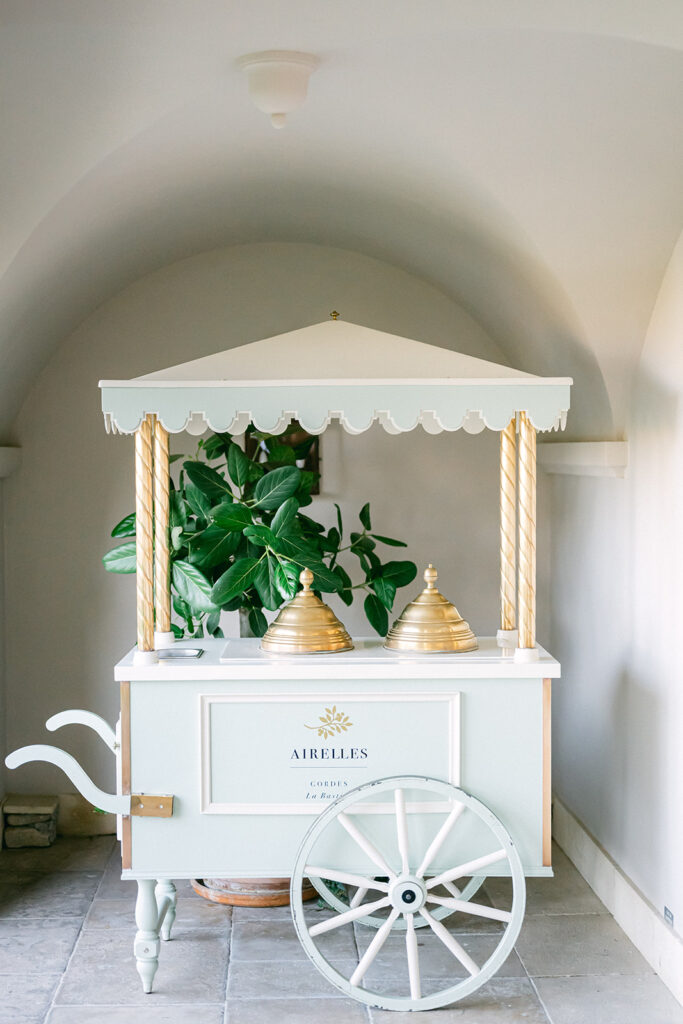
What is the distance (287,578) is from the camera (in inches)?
144

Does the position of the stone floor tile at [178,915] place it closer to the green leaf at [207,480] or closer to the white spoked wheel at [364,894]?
A: the white spoked wheel at [364,894]

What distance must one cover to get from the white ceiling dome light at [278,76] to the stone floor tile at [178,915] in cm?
272

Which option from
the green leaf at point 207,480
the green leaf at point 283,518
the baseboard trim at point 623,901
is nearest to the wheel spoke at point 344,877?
the baseboard trim at point 623,901

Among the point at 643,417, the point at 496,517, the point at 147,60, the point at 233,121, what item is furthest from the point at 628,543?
the point at 147,60

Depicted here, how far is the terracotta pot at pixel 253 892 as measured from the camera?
4.04 metres

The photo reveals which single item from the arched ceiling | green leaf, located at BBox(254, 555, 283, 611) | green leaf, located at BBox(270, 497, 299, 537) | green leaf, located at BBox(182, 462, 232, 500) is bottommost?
green leaf, located at BBox(254, 555, 283, 611)

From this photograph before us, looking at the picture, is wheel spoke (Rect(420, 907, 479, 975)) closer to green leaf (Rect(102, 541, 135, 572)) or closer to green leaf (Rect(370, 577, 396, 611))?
green leaf (Rect(370, 577, 396, 611))

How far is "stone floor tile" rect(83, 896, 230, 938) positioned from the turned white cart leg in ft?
0.23

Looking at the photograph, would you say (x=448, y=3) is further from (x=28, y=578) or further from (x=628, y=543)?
(x=28, y=578)

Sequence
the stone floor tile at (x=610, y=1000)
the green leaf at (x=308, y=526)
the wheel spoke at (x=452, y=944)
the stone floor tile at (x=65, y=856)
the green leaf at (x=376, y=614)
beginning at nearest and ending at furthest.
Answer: the wheel spoke at (x=452, y=944)
the stone floor tile at (x=610, y=1000)
the green leaf at (x=376, y=614)
the green leaf at (x=308, y=526)
the stone floor tile at (x=65, y=856)

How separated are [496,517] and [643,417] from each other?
1396 mm

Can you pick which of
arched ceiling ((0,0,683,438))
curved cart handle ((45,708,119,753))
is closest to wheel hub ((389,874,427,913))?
curved cart handle ((45,708,119,753))

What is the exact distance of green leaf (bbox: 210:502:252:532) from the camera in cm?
371

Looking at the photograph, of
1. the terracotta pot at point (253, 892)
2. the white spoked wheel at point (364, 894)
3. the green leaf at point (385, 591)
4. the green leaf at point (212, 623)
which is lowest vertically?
the terracotta pot at point (253, 892)
